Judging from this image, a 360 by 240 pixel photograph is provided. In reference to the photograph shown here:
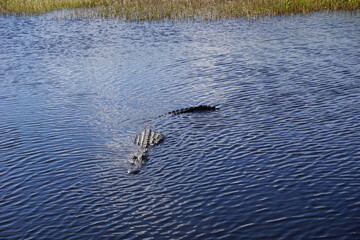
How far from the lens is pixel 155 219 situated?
1159 centimetres

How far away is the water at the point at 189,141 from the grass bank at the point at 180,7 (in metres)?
9.22

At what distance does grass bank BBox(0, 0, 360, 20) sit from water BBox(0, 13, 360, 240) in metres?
9.22

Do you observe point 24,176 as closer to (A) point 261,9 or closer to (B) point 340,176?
(B) point 340,176

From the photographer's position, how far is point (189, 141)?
16641 millimetres

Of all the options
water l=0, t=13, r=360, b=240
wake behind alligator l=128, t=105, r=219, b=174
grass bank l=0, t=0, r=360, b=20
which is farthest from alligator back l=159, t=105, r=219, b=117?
grass bank l=0, t=0, r=360, b=20

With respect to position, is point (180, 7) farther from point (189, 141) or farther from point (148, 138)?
point (148, 138)

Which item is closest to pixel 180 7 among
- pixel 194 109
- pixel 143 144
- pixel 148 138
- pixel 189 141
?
pixel 194 109

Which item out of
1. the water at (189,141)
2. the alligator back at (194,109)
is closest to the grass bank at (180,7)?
the water at (189,141)

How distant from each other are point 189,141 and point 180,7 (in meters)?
32.1

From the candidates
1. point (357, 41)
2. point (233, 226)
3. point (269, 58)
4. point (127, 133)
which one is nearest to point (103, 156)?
point (127, 133)

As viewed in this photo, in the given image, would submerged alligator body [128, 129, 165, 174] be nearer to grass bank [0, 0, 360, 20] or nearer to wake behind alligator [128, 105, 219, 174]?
wake behind alligator [128, 105, 219, 174]

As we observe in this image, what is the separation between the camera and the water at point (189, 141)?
11562 millimetres

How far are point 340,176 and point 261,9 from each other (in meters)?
31.5

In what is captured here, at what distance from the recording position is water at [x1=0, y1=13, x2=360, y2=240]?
11562 mm
